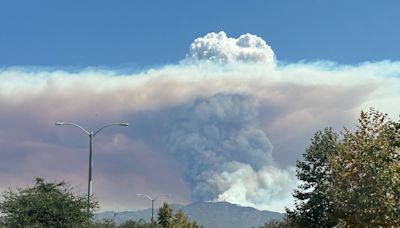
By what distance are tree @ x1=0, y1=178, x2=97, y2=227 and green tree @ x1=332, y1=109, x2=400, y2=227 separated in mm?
14890

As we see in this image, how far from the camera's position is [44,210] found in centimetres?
3678

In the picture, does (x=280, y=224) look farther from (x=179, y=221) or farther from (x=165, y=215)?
(x=179, y=221)

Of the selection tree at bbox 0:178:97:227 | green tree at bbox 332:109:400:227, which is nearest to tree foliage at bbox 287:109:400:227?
green tree at bbox 332:109:400:227

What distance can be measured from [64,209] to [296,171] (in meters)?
15.8

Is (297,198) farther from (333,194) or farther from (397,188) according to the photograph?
(397,188)

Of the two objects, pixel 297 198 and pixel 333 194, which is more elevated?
pixel 297 198

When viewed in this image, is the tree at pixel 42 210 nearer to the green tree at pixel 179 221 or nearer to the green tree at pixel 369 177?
the green tree at pixel 369 177

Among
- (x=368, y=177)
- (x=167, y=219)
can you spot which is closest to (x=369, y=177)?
(x=368, y=177)

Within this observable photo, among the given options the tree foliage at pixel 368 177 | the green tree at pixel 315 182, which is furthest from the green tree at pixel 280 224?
the tree foliage at pixel 368 177

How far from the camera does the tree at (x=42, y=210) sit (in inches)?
1423

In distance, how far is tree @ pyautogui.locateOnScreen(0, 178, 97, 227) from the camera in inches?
1423

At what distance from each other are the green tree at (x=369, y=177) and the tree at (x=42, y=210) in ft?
48.9

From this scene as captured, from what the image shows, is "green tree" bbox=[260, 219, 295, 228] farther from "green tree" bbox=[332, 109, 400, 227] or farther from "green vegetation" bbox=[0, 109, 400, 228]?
"green tree" bbox=[332, 109, 400, 227]

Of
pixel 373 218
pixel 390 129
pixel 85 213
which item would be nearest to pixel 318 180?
pixel 85 213
